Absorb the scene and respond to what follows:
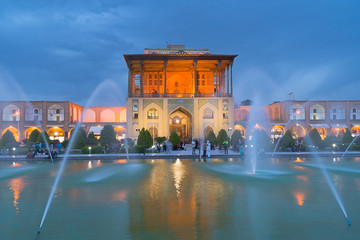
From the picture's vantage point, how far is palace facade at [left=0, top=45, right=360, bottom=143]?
120 ft

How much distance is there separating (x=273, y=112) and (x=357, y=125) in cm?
1188

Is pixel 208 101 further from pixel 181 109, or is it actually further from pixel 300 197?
pixel 300 197

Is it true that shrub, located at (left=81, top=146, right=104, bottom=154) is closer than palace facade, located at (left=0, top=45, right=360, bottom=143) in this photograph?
Yes

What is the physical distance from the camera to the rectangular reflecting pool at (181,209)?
188 inches

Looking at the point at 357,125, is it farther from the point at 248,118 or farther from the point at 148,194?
the point at 148,194

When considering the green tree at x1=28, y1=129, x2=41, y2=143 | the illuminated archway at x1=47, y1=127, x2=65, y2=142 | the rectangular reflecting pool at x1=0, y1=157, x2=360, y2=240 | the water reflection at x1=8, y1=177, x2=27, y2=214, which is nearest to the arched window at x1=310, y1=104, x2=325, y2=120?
the illuminated archway at x1=47, y1=127, x2=65, y2=142

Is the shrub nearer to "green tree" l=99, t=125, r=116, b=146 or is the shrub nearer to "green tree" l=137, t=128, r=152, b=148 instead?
"green tree" l=99, t=125, r=116, b=146

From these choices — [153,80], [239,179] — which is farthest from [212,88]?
[239,179]

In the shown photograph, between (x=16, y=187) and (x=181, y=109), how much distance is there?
2974cm

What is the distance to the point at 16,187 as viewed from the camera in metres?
8.62

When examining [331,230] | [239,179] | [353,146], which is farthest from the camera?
[353,146]

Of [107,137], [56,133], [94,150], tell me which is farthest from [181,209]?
[56,133]

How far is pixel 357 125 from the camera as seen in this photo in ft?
145

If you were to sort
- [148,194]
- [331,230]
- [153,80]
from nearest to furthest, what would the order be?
1. [331,230]
2. [148,194]
3. [153,80]
